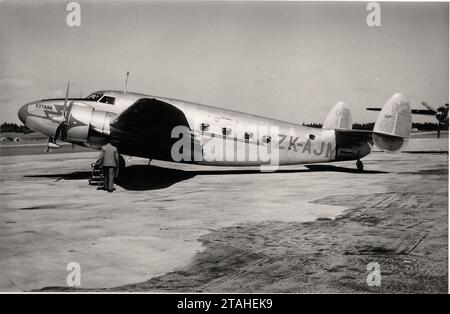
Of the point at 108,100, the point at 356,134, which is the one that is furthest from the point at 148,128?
the point at 356,134

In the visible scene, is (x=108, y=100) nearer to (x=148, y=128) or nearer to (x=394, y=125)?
(x=148, y=128)

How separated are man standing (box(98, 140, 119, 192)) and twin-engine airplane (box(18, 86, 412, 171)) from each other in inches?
56.2

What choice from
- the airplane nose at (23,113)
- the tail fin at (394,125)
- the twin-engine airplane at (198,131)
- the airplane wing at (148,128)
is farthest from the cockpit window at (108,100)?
the tail fin at (394,125)

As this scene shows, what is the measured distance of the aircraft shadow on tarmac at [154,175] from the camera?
12.2 meters

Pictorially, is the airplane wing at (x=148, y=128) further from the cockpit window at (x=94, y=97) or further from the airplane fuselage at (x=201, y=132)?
the cockpit window at (x=94, y=97)

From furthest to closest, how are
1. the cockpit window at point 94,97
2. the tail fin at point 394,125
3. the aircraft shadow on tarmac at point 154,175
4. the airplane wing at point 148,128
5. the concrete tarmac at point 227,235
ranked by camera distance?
the tail fin at point 394,125 < the cockpit window at point 94,97 < the aircraft shadow on tarmac at point 154,175 < the airplane wing at point 148,128 < the concrete tarmac at point 227,235

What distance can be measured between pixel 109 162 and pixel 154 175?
13.0 ft

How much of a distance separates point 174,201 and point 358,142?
7613 mm

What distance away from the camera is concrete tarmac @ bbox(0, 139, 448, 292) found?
197 inches

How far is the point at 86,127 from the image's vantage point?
1204 centimetres

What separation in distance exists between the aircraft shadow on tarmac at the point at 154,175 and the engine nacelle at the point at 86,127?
155 centimetres

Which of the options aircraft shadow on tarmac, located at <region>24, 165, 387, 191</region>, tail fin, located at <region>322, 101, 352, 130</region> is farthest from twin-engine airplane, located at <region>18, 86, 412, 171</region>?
tail fin, located at <region>322, 101, 352, 130</region>

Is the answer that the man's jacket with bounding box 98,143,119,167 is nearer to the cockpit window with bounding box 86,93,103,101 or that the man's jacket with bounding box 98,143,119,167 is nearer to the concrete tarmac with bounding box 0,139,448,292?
the concrete tarmac with bounding box 0,139,448,292

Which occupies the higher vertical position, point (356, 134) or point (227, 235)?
point (356, 134)
